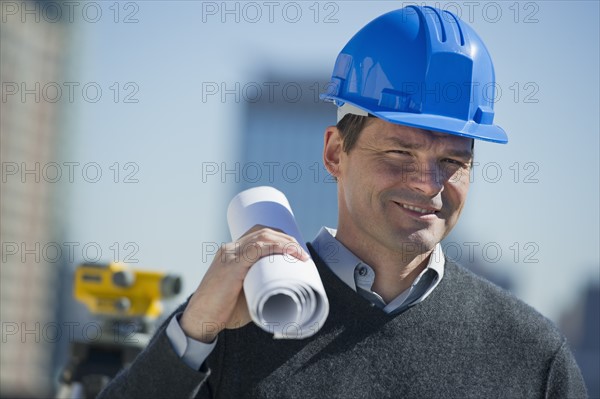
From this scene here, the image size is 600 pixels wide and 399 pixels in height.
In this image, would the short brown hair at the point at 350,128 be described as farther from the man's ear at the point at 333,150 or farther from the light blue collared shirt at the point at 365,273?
the light blue collared shirt at the point at 365,273

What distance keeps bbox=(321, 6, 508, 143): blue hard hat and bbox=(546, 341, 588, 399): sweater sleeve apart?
819 mm

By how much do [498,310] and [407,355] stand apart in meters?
0.41

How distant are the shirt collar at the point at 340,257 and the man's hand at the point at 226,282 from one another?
43 centimetres

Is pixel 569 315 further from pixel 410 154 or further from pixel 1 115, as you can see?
pixel 410 154

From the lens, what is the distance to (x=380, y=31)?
3.69m

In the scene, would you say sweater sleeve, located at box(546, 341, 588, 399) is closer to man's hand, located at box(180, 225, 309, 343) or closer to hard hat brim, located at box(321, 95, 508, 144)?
hard hat brim, located at box(321, 95, 508, 144)

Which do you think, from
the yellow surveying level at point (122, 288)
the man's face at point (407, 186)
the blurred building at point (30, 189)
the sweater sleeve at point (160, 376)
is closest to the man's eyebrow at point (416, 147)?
the man's face at point (407, 186)

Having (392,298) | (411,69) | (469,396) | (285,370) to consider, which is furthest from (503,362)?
(411,69)

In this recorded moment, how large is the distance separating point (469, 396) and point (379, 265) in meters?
0.55

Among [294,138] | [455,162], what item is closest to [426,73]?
[455,162]

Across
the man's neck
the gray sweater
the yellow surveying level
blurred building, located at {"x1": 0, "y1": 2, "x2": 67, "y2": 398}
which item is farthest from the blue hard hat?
blurred building, located at {"x1": 0, "y1": 2, "x2": 67, "y2": 398}

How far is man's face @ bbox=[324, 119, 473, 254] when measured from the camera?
134 inches

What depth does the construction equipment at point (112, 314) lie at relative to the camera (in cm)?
588

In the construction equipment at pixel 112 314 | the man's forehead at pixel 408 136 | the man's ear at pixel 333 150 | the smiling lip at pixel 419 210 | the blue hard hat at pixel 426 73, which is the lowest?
the construction equipment at pixel 112 314
